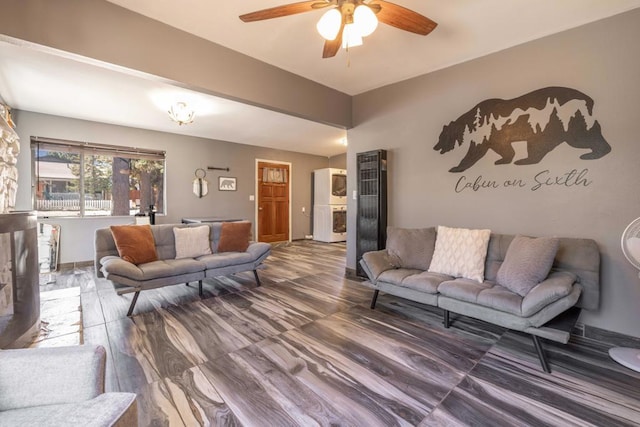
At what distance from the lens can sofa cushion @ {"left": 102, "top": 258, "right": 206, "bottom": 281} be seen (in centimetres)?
266

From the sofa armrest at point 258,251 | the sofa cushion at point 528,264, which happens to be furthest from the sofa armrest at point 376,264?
the sofa armrest at point 258,251

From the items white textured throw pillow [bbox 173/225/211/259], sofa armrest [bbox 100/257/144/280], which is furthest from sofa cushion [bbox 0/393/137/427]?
white textured throw pillow [bbox 173/225/211/259]

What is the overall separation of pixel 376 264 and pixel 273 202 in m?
4.81

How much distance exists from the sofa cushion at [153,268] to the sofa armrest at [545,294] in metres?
3.08

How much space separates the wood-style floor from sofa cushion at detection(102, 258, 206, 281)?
15.0 inches

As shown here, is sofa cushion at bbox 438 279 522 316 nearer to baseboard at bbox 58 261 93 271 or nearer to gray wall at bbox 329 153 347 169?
baseboard at bbox 58 261 93 271

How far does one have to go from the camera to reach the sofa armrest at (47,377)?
0.97 metres

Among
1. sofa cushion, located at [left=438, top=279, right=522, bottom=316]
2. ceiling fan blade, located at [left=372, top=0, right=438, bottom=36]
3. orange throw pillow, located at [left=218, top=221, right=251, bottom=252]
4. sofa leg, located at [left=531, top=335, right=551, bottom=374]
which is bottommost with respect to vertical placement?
sofa leg, located at [left=531, top=335, right=551, bottom=374]

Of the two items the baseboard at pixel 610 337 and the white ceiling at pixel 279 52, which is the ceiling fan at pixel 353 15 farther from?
the baseboard at pixel 610 337

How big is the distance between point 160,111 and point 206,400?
4.25 metres

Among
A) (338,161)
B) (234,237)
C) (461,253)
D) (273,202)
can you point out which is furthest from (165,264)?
(338,161)

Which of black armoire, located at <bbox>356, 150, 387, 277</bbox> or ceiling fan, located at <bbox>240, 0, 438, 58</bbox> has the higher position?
ceiling fan, located at <bbox>240, 0, 438, 58</bbox>

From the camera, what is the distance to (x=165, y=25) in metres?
2.43

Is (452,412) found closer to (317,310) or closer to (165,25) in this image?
(317,310)
